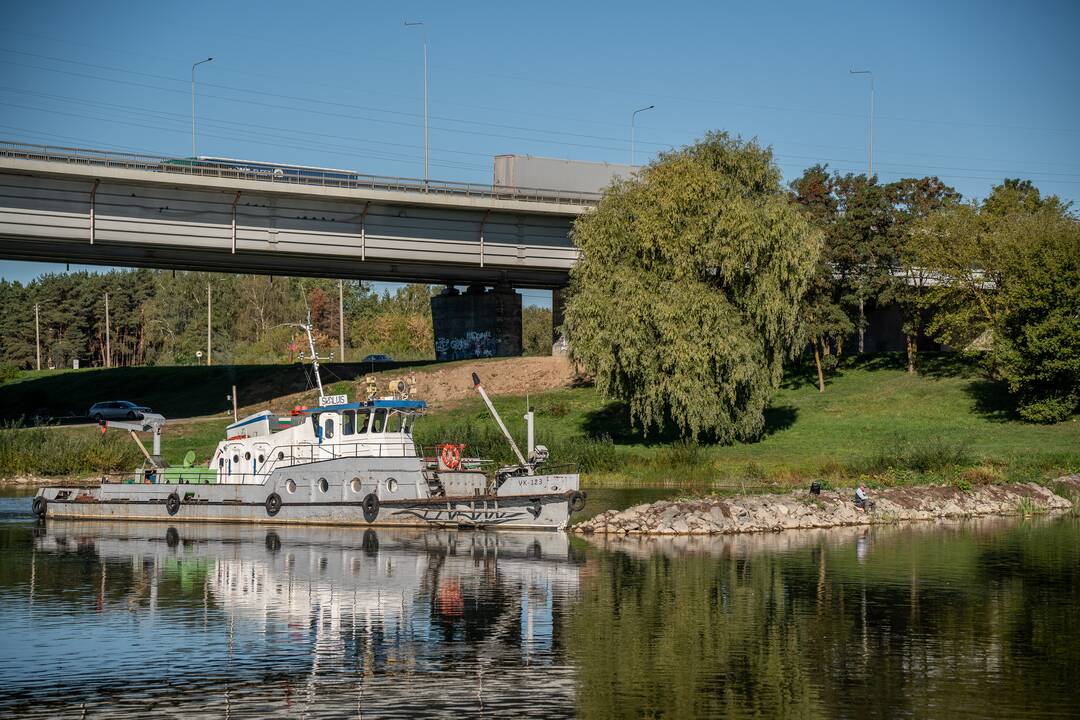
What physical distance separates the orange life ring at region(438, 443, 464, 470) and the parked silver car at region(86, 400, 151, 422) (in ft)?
148

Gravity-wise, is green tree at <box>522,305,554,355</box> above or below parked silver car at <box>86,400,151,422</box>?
above

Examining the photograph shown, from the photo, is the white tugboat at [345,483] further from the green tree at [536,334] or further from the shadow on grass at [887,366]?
the green tree at [536,334]

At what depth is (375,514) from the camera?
4394 cm

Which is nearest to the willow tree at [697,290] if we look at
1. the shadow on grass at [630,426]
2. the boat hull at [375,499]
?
the shadow on grass at [630,426]

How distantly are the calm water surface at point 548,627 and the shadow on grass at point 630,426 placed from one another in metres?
24.9

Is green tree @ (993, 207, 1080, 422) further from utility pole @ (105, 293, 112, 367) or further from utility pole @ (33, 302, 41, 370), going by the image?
utility pole @ (33, 302, 41, 370)

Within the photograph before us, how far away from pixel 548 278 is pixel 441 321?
9.82 meters

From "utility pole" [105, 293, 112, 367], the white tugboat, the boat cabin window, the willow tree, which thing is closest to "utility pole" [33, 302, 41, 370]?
"utility pole" [105, 293, 112, 367]

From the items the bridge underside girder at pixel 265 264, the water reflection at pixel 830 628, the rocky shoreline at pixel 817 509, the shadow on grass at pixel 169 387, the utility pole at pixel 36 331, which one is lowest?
the water reflection at pixel 830 628

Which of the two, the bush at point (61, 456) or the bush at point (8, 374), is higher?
the bush at point (8, 374)

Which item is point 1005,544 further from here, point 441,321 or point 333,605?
point 441,321

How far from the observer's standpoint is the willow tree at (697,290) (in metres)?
61.9

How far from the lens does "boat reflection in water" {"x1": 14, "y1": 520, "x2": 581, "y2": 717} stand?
21438 millimetres

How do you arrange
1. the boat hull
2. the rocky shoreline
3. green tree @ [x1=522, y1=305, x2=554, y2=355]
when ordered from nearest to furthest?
the rocky shoreline → the boat hull → green tree @ [x1=522, y1=305, x2=554, y2=355]
